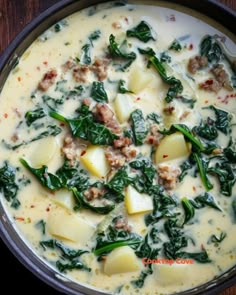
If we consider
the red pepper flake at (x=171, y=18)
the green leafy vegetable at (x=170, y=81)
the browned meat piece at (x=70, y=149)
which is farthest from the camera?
the red pepper flake at (x=171, y=18)

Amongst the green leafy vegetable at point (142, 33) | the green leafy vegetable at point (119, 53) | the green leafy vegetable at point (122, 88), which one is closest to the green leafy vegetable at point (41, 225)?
the green leafy vegetable at point (122, 88)

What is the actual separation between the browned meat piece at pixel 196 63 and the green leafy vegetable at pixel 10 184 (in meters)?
1.14

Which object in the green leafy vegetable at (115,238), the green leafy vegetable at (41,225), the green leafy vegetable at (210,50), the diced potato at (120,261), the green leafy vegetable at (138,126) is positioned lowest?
the diced potato at (120,261)

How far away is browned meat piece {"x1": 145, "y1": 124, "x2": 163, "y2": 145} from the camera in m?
4.06

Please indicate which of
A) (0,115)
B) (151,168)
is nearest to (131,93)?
(151,168)

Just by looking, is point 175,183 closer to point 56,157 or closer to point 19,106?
point 56,157

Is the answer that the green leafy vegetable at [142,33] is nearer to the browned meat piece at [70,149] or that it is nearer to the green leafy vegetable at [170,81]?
the green leafy vegetable at [170,81]

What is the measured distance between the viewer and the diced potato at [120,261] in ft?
13.2

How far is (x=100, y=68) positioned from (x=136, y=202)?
767 millimetres

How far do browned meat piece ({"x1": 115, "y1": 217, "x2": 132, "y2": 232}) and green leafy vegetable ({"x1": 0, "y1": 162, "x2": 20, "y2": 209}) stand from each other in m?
0.56

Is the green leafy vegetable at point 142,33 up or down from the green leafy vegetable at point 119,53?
up

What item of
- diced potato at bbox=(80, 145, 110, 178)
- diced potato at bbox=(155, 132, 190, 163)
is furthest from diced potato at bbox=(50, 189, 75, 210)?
diced potato at bbox=(155, 132, 190, 163)

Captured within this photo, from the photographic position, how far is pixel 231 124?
4152 millimetres

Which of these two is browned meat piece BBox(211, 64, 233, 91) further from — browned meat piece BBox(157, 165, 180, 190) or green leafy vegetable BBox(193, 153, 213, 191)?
browned meat piece BBox(157, 165, 180, 190)
